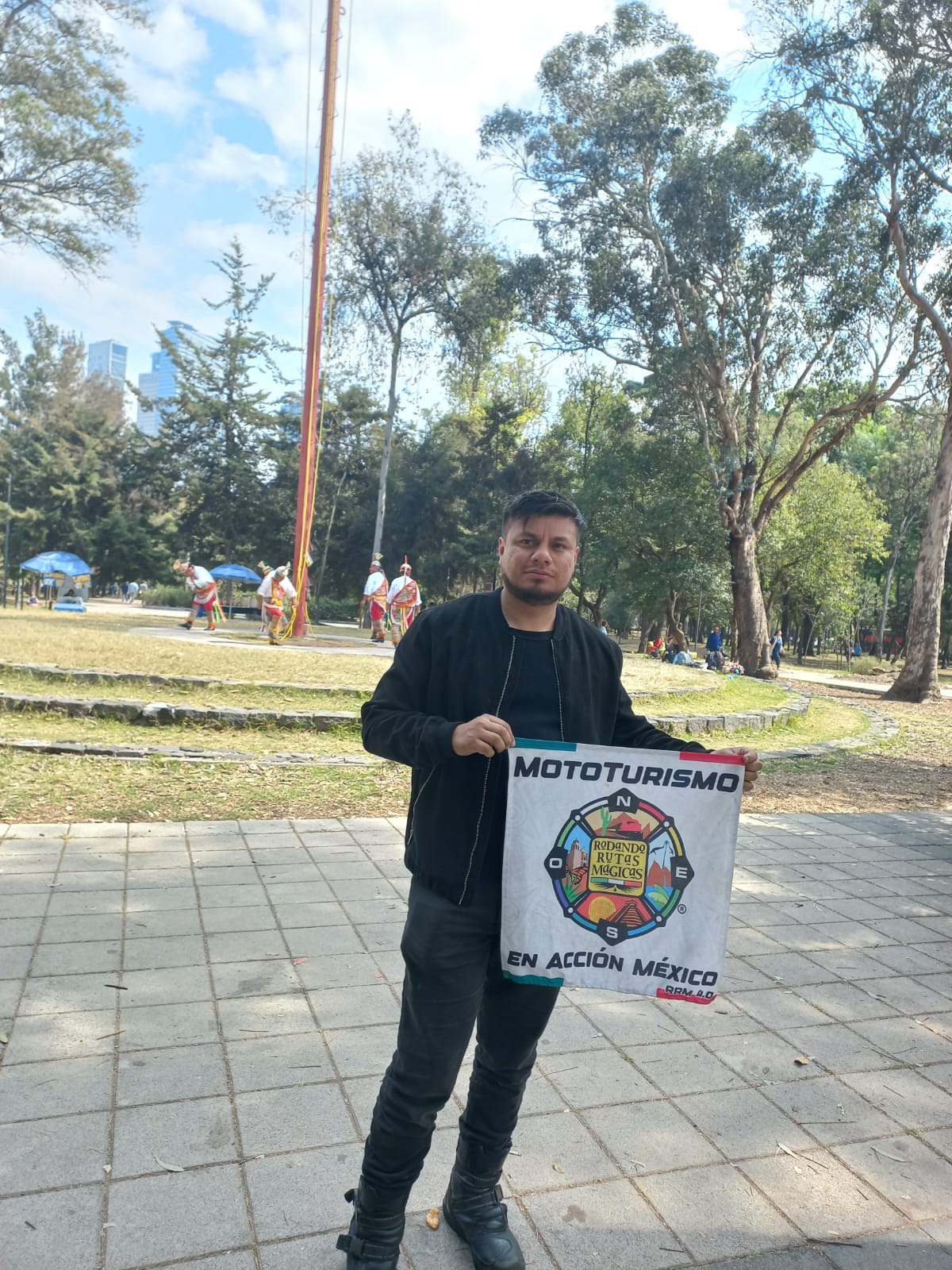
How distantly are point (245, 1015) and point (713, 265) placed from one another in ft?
81.6

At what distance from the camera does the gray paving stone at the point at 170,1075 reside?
2975 millimetres

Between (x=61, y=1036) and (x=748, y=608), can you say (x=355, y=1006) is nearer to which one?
(x=61, y=1036)

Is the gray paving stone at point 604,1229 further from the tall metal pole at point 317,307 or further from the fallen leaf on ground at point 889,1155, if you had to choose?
the tall metal pole at point 317,307

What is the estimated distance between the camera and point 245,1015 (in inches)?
140

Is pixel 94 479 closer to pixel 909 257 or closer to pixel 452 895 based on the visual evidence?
pixel 909 257

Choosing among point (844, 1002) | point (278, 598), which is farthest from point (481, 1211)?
point (278, 598)

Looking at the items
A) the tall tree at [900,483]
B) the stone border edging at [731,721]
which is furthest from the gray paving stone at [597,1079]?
the tall tree at [900,483]

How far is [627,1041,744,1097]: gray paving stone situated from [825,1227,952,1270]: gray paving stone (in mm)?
788

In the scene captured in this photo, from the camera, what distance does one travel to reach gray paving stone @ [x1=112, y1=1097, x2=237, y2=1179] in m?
2.64

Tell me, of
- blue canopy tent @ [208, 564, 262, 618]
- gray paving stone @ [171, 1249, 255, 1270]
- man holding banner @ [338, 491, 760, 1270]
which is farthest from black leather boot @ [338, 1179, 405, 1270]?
blue canopy tent @ [208, 564, 262, 618]

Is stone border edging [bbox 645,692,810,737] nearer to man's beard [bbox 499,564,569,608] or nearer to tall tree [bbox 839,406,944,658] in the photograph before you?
man's beard [bbox 499,564,569,608]

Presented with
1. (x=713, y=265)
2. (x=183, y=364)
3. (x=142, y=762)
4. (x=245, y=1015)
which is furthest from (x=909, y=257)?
(x=183, y=364)

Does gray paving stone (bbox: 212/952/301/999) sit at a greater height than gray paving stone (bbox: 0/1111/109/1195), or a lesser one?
greater

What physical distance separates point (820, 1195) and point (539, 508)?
85.6 inches
